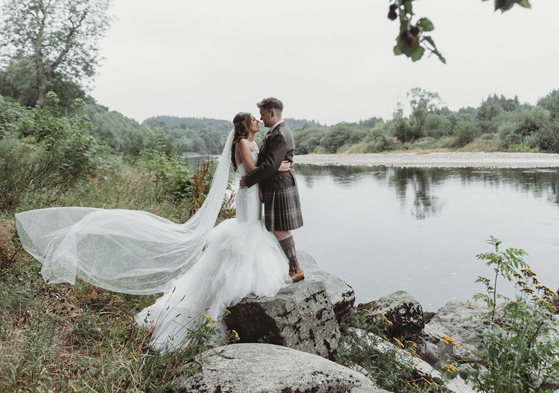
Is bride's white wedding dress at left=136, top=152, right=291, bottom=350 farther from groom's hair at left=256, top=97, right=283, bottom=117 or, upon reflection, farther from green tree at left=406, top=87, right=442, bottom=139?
green tree at left=406, top=87, right=442, bottom=139

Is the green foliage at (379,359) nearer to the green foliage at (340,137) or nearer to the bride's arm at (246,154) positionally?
the bride's arm at (246,154)

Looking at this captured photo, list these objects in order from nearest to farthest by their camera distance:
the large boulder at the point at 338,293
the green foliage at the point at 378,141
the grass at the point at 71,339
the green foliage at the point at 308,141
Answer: the grass at the point at 71,339, the large boulder at the point at 338,293, the green foliage at the point at 378,141, the green foliage at the point at 308,141

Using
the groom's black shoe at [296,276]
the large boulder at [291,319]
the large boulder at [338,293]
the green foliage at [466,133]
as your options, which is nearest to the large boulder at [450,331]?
the large boulder at [338,293]

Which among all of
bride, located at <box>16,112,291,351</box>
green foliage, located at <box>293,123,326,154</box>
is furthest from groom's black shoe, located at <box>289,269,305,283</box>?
green foliage, located at <box>293,123,326,154</box>

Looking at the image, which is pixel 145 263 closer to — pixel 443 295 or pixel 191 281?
pixel 191 281

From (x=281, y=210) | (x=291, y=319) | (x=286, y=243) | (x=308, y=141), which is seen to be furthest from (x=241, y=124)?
(x=308, y=141)

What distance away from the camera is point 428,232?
39.9ft

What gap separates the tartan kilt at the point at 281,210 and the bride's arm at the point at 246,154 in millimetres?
317

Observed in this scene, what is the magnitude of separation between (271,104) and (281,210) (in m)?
1.13

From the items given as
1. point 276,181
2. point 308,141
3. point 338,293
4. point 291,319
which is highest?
point 308,141

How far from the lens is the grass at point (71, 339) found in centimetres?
269

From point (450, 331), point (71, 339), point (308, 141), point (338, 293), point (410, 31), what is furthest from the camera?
point (308, 141)

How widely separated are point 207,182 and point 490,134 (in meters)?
42.3

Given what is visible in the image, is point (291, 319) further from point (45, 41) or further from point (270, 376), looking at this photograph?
point (45, 41)
